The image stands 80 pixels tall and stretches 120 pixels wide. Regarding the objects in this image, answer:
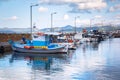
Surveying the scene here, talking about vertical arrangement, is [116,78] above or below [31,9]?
below

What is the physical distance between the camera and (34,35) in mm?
63906

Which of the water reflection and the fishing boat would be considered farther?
the fishing boat

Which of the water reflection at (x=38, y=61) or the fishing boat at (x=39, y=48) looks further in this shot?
the fishing boat at (x=39, y=48)

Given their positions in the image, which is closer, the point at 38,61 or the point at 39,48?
the point at 38,61

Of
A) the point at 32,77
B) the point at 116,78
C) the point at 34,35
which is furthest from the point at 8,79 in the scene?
the point at 34,35

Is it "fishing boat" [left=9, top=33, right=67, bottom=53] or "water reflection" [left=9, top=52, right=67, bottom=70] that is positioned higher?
"fishing boat" [left=9, top=33, right=67, bottom=53]

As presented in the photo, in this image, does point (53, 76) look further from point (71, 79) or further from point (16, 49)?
point (16, 49)

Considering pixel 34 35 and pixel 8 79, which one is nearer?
pixel 8 79

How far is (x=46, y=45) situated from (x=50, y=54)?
2.00 m

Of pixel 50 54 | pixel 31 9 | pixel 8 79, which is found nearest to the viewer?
pixel 8 79

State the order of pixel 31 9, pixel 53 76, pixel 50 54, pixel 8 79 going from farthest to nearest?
A: pixel 31 9, pixel 50 54, pixel 53 76, pixel 8 79

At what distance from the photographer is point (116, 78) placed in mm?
27281

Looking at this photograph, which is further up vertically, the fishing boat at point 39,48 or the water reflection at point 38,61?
the fishing boat at point 39,48

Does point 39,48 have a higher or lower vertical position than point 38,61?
higher
